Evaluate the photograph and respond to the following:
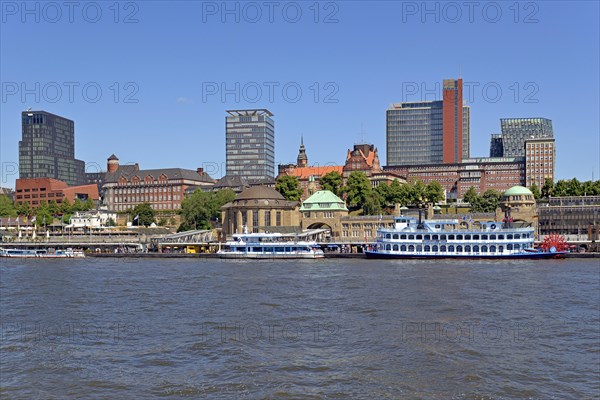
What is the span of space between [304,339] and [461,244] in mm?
60125

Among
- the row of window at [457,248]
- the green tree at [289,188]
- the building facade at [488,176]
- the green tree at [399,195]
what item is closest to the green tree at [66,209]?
the green tree at [289,188]

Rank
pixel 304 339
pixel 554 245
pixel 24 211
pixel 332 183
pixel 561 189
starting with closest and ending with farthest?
pixel 304 339 < pixel 554 245 < pixel 561 189 < pixel 332 183 < pixel 24 211

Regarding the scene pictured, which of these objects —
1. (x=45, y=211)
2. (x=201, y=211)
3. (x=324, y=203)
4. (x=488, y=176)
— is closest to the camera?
(x=324, y=203)

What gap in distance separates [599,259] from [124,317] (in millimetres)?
69567

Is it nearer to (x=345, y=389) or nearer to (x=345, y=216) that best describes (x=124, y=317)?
(x=345, y=389)

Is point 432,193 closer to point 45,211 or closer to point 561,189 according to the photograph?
point 561,189

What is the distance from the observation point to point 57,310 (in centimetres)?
4481

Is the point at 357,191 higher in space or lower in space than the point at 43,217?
higher

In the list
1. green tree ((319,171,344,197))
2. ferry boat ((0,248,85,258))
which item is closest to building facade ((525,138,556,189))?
green tree ((319,171,344,197))

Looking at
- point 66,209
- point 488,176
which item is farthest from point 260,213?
point 488,176

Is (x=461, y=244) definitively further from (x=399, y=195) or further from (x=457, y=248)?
(x=399, y=195)

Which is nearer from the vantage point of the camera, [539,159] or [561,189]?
[561,189]

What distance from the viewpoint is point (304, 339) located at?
34.3m

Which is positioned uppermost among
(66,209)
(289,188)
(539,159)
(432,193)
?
(539,159)
